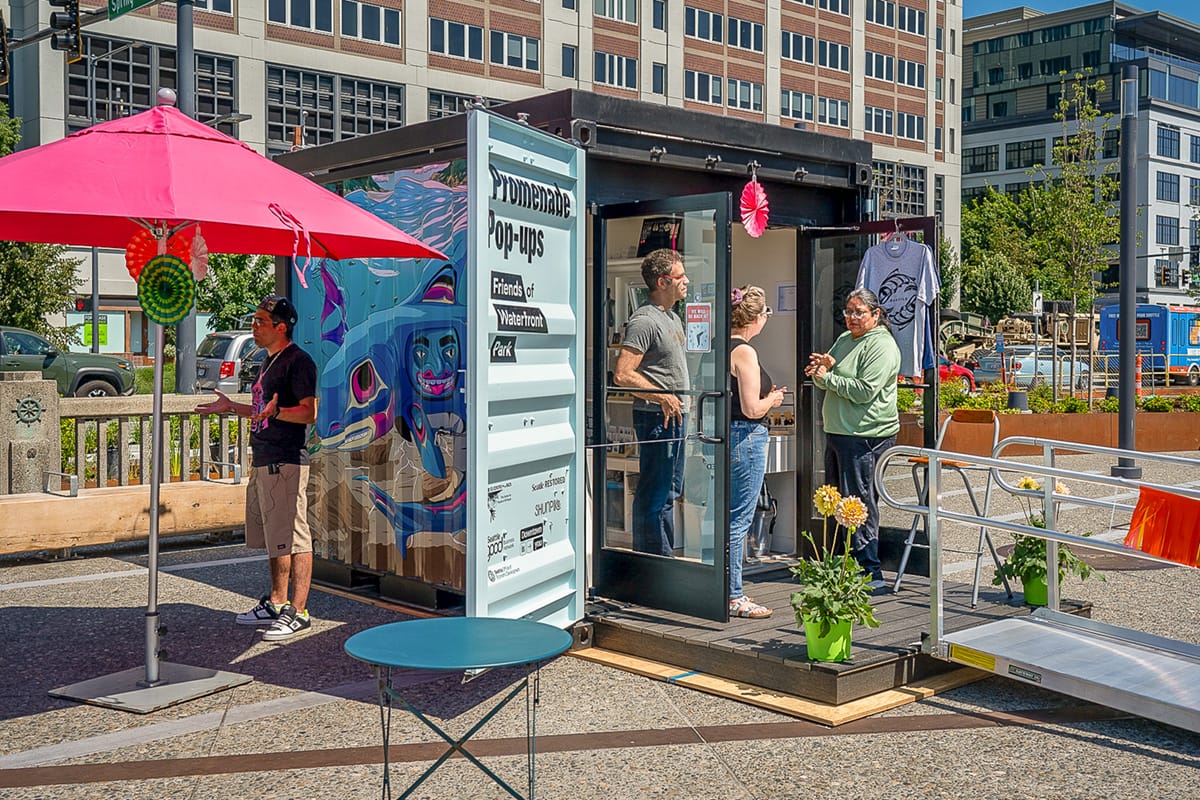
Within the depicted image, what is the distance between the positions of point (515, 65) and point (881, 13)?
28337 mm

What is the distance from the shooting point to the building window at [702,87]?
61.0 metres

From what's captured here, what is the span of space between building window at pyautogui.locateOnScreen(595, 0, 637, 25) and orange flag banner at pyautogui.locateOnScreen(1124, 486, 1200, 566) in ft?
178

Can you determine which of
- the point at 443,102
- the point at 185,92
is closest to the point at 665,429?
the point at 185,92

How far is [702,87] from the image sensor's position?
6153cm

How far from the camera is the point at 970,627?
21.6 ft

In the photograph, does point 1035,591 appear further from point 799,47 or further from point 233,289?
point 799,47

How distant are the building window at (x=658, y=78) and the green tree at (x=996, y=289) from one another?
62.3 ft

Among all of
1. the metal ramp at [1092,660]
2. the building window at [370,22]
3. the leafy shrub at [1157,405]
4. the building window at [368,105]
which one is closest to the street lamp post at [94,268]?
the building window at [368,105]

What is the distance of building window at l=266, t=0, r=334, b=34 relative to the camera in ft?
156

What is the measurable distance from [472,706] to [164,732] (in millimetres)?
1373

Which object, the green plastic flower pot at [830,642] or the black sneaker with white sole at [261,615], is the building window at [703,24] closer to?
the black sneaker with white sole at [261,615]

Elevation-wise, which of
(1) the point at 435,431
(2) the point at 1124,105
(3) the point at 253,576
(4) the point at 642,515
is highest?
(2) the point at 1124,105

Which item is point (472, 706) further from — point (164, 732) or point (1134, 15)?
Result: point (1134, 15)

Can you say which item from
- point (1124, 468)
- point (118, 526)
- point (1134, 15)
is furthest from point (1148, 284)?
point (118, 526)
